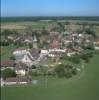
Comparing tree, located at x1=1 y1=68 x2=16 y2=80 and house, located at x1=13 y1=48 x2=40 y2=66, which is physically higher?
house, located at x1=13 y1=48 x2=40 y2=66

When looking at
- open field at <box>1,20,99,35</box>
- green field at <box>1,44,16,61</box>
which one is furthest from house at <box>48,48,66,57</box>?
green field at <box>1,44,16,61</box>

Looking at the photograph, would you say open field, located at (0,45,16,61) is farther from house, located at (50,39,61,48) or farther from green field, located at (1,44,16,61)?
house, located at (50,39,61,48)

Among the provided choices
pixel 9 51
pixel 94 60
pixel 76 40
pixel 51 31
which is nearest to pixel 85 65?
pixel 94 60

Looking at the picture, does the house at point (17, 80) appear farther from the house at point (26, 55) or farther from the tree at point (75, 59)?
the tree at point (75, 59)

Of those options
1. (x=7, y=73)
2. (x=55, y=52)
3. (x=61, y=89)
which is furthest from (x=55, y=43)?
(x=7, y=73)

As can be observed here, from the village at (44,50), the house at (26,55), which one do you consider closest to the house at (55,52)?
the village at (44,50)

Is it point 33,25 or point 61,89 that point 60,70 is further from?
point 33,25
